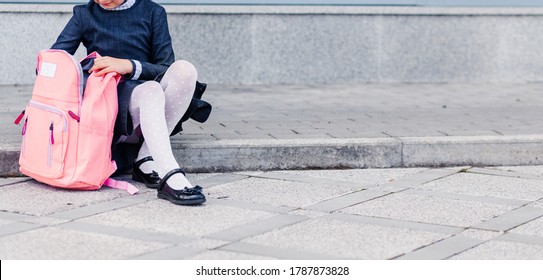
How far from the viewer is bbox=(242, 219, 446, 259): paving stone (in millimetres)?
4277

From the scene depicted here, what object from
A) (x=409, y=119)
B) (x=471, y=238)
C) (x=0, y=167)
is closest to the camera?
(x=471, y=238)

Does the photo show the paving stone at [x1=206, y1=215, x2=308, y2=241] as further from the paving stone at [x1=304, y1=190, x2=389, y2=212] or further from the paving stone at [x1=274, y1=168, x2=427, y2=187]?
the paving stone at [x1=274, y1=168, x2=427, y2=187]

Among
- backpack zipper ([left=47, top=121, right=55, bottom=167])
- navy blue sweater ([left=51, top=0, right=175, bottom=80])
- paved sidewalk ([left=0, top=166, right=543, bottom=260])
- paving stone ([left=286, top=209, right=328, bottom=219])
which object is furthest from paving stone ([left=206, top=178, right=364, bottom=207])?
backpack zipper ([left=47, top=121, right=55, bottom=167])

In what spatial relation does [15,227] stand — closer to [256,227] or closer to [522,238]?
[256,227]


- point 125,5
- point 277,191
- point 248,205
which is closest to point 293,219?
point 248,205

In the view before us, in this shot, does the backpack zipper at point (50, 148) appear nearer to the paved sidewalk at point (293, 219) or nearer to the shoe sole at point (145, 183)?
the paved sidewalk at point (293, 219)

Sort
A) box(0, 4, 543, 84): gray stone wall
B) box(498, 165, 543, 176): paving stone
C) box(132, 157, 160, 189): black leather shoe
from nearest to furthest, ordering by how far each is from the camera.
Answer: box(132, 157, 160, 189): black leather shoe
box(498, 165, 543, 176): paving stone
box(0, 4, 543, 84): gray stone wall

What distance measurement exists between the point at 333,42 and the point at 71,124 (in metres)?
4.65

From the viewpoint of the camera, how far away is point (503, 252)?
4.29 meters

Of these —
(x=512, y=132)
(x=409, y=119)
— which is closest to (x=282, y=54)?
(x=409, y=119)
